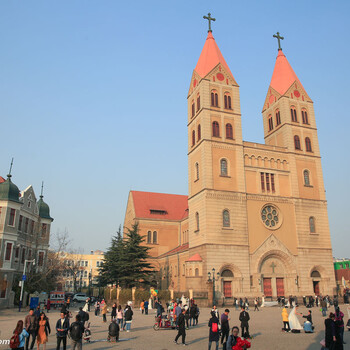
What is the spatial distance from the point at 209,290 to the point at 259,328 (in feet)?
54.3

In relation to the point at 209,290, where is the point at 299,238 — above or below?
above

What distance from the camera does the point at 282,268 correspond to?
137ft

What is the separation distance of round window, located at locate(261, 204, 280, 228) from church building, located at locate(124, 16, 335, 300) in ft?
0.39

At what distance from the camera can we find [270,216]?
42781mm

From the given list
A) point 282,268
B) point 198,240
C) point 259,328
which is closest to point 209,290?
point 198,240

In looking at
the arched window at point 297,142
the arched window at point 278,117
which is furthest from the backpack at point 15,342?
the arched window at point 278,117

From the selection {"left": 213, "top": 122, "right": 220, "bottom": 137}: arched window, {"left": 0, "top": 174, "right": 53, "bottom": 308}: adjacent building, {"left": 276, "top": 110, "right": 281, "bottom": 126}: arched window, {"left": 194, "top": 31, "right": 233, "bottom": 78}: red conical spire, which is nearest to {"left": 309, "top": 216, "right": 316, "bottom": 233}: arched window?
{"left": 276, "top": 110, "right": 281, "bottom": 126}: arched window

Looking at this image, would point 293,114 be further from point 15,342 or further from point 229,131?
point 15,342

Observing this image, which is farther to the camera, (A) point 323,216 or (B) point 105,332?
(A) point 323,216

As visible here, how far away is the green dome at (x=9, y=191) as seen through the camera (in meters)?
36.8

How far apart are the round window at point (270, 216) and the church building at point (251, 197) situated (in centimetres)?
12

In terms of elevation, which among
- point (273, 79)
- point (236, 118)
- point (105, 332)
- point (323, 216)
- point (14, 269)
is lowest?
point (105, 332)

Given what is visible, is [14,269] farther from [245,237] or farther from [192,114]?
[192,114]

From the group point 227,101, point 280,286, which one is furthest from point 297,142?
point 280,286
